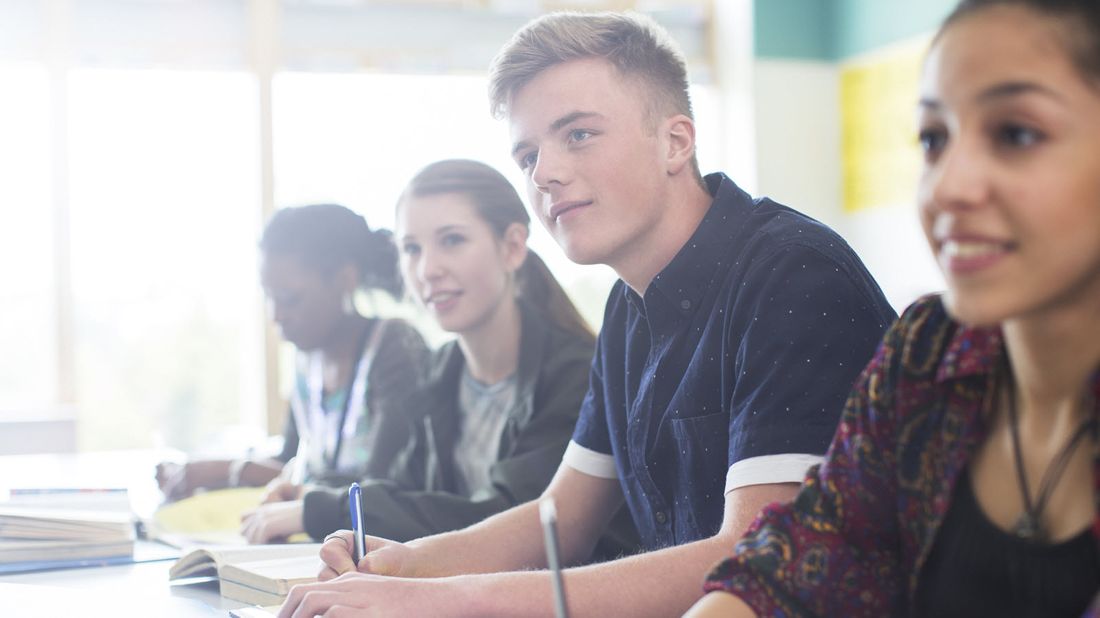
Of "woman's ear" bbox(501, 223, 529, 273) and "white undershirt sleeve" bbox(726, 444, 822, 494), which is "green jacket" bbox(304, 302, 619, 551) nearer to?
"woman's ear" bbox(501, 223, 529, 273)

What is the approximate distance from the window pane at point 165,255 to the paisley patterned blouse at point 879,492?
502cm

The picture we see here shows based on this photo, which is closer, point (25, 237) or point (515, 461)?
point (515, 461)

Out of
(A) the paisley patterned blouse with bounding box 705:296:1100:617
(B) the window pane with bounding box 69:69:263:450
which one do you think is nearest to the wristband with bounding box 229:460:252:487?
(A) the paisley patterned blouse with bounding box 705:296:1100:617

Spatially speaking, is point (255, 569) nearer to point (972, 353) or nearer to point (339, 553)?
point (339, 553)

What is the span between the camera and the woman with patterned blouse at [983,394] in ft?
2.55

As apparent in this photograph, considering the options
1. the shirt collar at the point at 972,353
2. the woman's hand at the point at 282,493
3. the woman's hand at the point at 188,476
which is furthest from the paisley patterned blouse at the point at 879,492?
the woman's hand at the point at 188,476

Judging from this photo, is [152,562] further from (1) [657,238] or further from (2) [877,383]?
(2) [877,383]

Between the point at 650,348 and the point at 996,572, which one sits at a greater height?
the point at 650,348

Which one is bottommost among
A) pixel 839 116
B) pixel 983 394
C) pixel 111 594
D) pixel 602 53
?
pixel 111 594

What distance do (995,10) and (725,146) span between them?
20.0 ft

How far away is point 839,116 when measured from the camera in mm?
6652

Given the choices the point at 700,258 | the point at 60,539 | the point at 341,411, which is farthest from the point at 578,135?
the point at 341,411

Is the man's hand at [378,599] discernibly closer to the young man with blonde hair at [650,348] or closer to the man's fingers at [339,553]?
the young man with blonde hair at [650,348]

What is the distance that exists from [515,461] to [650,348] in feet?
1.57
